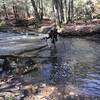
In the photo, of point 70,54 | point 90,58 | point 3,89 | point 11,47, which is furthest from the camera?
point 11,47

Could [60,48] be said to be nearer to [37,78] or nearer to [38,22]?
[37,78]

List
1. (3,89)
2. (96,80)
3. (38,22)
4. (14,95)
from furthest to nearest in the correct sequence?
(38,22) → (96,80) → (3,89) → (14,95)

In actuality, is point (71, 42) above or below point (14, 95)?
below

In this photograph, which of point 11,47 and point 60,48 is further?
point 11,47

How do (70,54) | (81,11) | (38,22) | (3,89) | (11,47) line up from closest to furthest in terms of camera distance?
(3,89)
(70,54)
(11,47)
(38,22)
(81,11)

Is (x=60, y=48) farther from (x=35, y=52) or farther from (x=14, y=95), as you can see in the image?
(x=14, y=95)

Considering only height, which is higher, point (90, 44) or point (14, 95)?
point (14, 95)

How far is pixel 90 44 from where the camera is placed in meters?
23.9

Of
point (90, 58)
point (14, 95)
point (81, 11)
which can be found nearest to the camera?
point (14, 95)

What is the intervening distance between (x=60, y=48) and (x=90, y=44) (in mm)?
3138

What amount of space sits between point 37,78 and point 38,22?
2839cm

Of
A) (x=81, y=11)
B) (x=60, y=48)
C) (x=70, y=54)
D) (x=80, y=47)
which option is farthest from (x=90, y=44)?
(x=81, y=11)

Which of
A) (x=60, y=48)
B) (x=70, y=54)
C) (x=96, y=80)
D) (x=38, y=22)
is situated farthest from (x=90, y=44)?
(x=38, y=22)

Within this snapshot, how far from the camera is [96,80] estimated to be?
13.0 m
